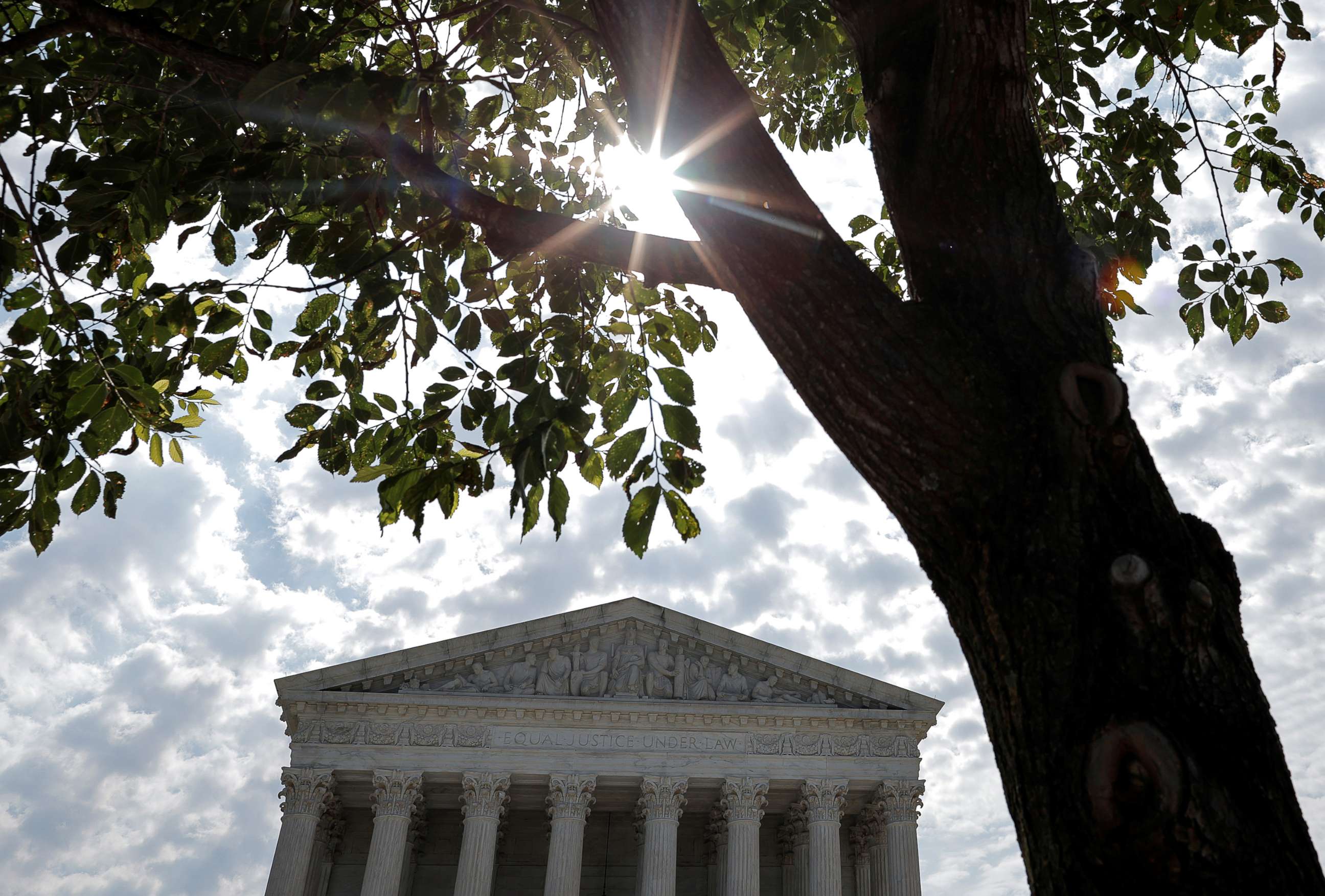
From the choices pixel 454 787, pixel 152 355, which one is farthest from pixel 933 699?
pixel 152 355

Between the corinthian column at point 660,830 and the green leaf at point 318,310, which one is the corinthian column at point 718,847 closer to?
the corinthian column at point 660,830

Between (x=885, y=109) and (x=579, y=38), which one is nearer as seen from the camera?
(x=885, y=109)

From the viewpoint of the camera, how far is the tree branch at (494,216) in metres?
2.78

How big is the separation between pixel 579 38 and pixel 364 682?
84.1 feet

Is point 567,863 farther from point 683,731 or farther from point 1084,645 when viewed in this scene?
point 1084,645

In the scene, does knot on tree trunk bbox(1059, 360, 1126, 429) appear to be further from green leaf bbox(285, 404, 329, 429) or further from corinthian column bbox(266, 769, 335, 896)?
corinthian column bbox(266, 769, 335, 896)

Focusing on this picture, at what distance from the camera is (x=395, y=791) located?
2742 centimetres

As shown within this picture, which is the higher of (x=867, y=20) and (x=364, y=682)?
(x=364, y=682)

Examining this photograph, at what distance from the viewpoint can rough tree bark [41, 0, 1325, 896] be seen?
1752 mm

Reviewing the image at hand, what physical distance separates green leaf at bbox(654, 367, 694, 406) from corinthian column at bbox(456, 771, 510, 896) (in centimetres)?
2714

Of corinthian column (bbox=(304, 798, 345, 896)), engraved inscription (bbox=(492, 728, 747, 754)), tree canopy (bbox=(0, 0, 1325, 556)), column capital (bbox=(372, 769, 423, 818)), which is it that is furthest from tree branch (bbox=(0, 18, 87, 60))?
corinthian column (bbox=(304, 798, 345, 896))

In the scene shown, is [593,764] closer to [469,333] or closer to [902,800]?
[902,800]

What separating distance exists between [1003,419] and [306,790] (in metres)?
28.7

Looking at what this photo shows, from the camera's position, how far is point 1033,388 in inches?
84.4
